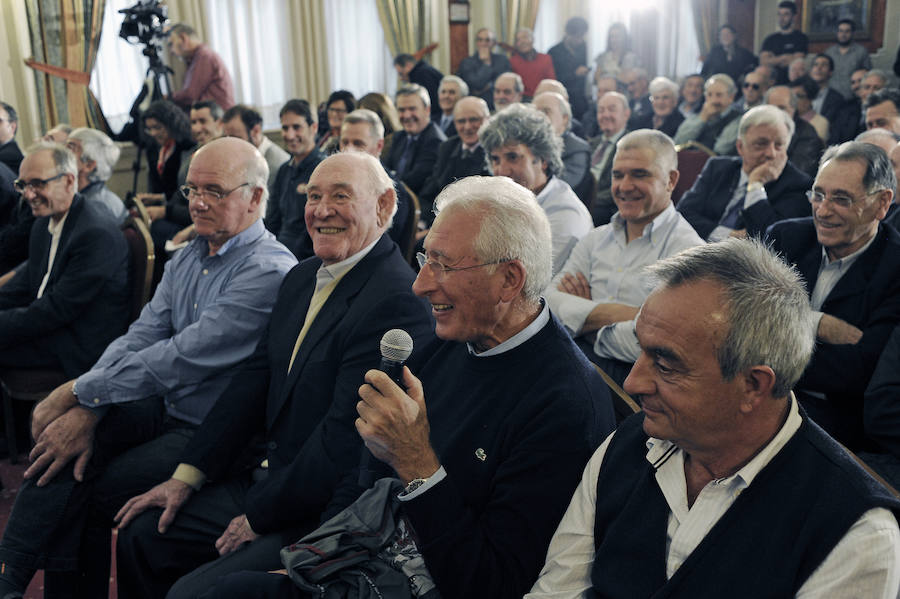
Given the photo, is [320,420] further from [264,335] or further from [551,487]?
[551,487]

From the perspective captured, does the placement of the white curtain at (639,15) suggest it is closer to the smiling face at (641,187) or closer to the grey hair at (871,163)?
the smiling face at (641,187)

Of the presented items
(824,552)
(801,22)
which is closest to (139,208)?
(824,552)

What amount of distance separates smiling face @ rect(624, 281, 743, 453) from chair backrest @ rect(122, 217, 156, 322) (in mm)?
2211

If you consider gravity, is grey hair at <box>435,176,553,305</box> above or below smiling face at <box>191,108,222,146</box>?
above

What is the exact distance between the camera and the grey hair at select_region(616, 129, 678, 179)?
2.73m

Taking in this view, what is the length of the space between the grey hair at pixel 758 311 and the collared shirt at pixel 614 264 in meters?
1.26

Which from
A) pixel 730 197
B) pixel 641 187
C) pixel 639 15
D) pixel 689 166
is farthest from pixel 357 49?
pixel 641 187

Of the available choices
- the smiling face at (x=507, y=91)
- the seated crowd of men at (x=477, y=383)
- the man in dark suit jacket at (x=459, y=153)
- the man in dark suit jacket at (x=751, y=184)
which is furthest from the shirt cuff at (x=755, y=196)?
the smiling face at (x=507, y=91)

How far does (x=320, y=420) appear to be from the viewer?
6.35ft

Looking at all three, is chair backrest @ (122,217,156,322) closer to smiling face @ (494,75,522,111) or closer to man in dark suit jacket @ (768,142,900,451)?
man in dark suit jacket @ (768,142,900,451)

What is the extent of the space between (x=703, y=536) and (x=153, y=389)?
162 cm

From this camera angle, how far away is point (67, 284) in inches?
115

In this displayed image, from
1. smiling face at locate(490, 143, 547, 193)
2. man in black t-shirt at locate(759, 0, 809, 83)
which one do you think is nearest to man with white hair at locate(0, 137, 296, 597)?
smiling face at locate(490, 143, 547, 193)

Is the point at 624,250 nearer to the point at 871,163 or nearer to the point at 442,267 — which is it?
the point at 871,163
